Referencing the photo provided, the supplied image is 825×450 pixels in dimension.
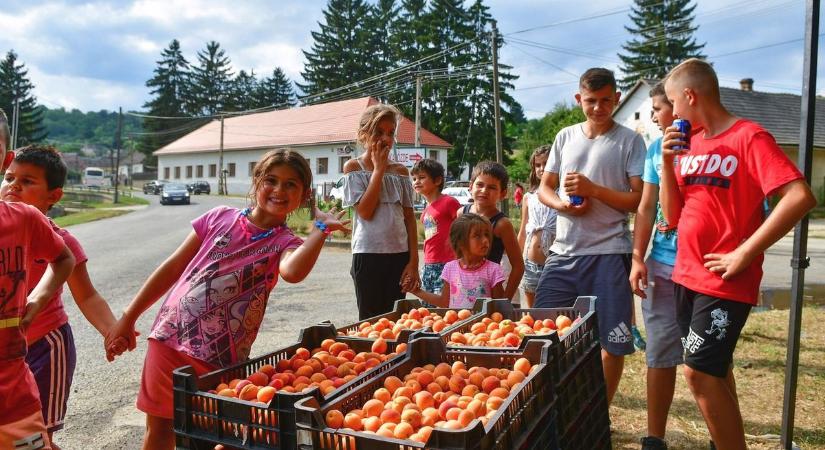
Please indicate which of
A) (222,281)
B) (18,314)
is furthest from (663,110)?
(18,314)

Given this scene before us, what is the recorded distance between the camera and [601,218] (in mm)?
3594

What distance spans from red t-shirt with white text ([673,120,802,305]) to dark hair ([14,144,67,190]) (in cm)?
298

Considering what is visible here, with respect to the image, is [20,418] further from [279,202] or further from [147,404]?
[279,202]

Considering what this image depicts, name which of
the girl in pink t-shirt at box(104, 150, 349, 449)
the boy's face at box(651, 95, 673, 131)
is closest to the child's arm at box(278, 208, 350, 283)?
the girl in pink t-shirt at box(104, 150, 349, 449)

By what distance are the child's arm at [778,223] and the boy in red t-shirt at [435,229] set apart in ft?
8.10

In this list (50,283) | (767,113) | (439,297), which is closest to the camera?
(50,283)

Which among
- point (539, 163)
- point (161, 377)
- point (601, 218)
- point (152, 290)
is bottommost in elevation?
point (161, 377)

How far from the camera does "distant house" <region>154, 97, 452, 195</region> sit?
4541 cm

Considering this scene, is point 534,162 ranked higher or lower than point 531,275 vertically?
higher

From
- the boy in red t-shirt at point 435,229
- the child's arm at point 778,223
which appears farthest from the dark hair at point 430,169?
the child's arm at point 778,223

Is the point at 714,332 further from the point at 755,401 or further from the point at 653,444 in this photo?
the point at 755,401

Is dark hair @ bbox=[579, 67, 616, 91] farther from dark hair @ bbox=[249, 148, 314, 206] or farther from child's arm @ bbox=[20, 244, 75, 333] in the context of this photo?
child's arm @ bbox=[20, 244, 75, 333]

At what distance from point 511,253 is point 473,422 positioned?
9.40ft

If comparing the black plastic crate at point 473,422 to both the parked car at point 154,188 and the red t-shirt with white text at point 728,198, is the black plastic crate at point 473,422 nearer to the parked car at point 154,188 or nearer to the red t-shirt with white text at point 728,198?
the red t-shirt with white text at point 728,198
